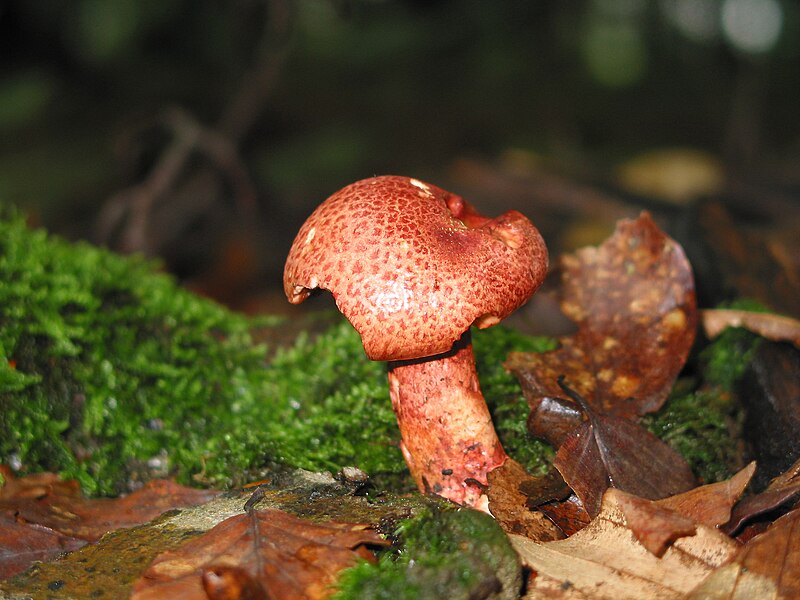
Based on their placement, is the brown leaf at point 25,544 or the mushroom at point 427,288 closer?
the mushroom at point 427,288

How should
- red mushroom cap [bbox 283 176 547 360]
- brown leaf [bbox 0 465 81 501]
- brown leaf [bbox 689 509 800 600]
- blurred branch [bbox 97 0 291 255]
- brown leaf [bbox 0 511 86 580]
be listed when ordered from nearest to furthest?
1. brown leaf [bbox 689 509 800 600]
2. red mushroom cap [bbox 283 176 547 360]
3. brown leaf [bbox 0 511 86 580]
4. brown leaf [bbox 0 465 81 501]
5. blurred branch [bbox 97 0 291 255]

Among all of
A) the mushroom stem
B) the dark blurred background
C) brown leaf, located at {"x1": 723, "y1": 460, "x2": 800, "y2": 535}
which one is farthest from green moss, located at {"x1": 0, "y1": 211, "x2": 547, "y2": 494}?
the dark blurred background

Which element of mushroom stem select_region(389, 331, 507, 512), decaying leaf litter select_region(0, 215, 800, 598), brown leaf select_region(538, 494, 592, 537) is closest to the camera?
decaying leaf litter select_region(0, 215, 800, 598)

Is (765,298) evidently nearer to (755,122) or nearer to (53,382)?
(53,382)

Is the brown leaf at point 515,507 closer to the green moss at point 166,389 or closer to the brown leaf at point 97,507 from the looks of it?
the green moss at point 166,389

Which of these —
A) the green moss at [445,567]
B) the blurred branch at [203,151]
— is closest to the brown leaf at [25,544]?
the green moss at [445,567]

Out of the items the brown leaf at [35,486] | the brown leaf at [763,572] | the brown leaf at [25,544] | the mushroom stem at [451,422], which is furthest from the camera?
the brown leaf at [35,486]

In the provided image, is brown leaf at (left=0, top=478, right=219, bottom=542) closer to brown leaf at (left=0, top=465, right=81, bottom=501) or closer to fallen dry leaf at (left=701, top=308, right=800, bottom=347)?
brown leaf at (left=0, top=465, right=81, bottom=501)
